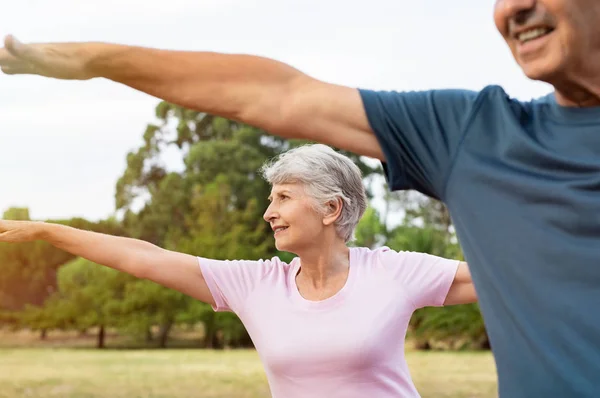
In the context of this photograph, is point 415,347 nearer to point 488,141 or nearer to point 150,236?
point 150,236

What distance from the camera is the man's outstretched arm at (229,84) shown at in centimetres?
110

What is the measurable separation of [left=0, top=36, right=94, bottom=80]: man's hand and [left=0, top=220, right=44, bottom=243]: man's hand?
170 cm

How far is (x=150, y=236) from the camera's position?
74.5 ft

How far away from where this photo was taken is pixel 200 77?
43.2 inches

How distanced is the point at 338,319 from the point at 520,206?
1.67 meters

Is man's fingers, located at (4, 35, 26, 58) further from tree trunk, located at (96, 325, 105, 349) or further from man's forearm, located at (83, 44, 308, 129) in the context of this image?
tree trunk, located at (96, 325, 105, 349)

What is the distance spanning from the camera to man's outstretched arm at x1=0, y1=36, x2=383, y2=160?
3.60 ft

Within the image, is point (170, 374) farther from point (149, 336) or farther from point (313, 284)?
point (313, 284)

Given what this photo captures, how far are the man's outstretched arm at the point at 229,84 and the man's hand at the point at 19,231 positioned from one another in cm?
171

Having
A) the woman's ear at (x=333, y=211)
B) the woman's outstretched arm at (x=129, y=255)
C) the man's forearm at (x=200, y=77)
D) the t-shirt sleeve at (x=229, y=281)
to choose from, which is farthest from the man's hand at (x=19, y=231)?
the man's forearm at (x=200, y=77)

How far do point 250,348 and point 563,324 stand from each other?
20335 mm

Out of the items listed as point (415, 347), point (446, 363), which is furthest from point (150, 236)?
point (446, 363)

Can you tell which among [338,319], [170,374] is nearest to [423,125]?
[338,319]

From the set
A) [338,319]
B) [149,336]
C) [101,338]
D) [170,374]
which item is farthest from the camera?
[101,338]
